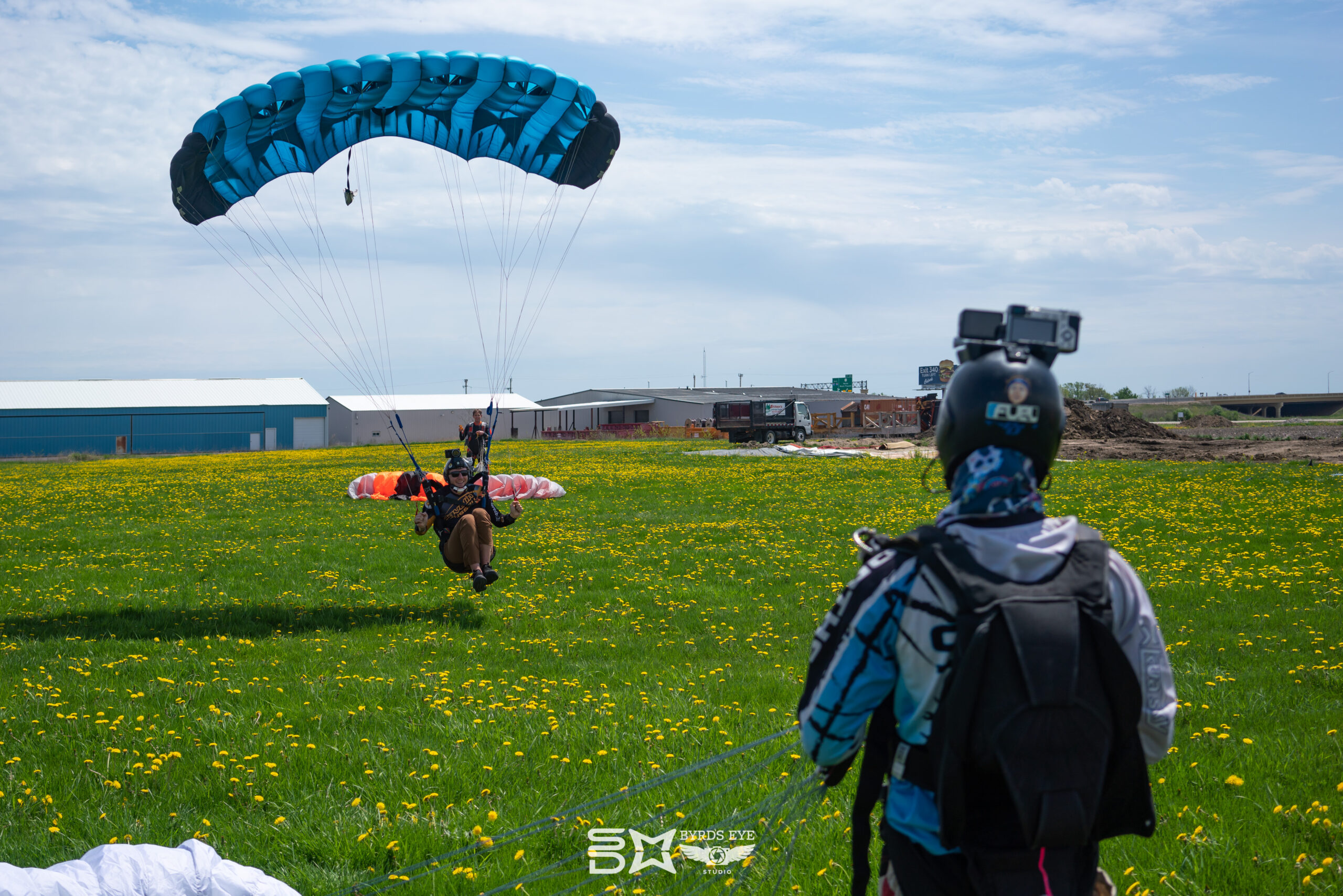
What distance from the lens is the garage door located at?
7338 centimetres

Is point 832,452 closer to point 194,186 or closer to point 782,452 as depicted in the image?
point 782,452

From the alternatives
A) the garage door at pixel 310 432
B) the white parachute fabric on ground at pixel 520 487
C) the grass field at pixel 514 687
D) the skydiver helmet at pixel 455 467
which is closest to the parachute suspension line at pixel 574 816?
the grass field at pixel 514 687

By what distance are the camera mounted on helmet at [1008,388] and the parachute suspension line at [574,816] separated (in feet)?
6.69

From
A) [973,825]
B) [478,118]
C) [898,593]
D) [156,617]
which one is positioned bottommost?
[156,617]

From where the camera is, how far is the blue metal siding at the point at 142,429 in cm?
6425

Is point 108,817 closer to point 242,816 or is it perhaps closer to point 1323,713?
point 242,816

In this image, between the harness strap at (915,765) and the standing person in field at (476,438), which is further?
the standing person in field at (476,438)

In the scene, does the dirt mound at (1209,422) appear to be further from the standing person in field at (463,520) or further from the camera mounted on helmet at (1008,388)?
the camera mounted on helmet at (1008,388)

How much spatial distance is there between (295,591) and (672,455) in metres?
29.5

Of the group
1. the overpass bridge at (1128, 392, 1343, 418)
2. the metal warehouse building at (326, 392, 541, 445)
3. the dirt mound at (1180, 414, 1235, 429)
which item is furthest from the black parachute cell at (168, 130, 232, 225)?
the overpass bridge at (1128, 392, 1343, 418)

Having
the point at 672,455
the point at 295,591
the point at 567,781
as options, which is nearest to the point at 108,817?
the point at 567,781

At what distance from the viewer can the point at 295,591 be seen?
12742mm

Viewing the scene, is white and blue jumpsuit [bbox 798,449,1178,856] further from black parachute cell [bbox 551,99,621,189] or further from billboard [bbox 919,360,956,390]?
billboard [bbox 919,360,956,390]
